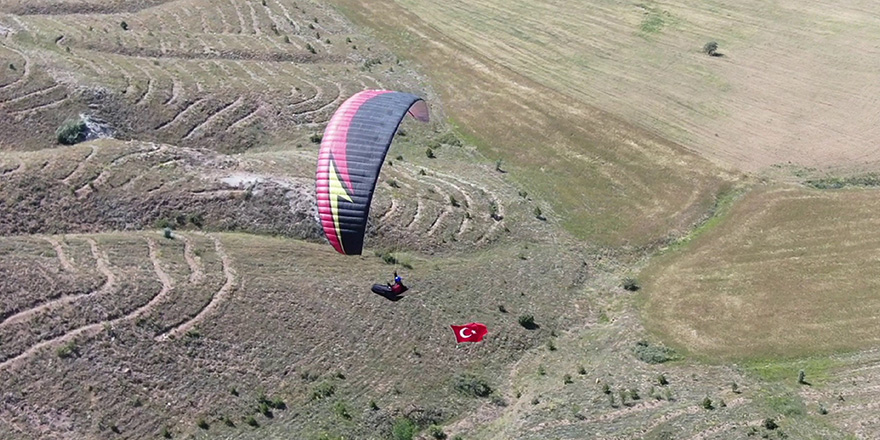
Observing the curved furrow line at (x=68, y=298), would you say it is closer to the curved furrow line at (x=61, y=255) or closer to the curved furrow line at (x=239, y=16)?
the curved furrow line at (x=61, y=255)

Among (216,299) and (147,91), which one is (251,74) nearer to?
(147,91)

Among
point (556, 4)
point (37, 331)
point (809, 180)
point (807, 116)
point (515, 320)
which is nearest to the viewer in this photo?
point (37, 331)

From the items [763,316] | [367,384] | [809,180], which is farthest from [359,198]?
[809,180]

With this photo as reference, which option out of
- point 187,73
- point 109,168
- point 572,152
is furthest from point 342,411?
point 187,73

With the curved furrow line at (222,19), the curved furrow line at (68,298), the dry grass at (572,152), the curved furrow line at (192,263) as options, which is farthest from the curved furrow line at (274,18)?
the curved furrow line at (68,298)

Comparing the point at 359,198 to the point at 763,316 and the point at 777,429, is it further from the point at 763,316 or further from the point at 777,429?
the point at 763,316

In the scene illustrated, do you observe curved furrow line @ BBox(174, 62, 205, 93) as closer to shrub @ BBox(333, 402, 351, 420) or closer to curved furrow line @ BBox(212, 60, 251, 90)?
curved furrow line @ BBox(212, 60, 251, 90)

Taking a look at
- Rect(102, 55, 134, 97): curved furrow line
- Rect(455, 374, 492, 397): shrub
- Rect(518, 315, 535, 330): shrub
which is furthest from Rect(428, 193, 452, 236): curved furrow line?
Rect(102, 55, 134, 97): curved furrow line
